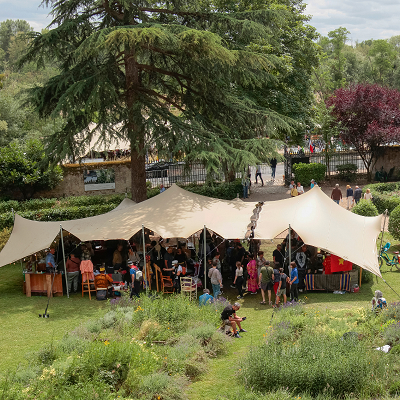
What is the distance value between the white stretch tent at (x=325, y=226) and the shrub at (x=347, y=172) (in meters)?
14.4

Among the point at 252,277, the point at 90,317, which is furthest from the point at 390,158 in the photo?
the point at 90,317

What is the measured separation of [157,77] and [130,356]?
42.1 feet

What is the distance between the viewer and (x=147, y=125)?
619 inches

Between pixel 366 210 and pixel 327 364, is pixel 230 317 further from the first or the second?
pixel 366 210

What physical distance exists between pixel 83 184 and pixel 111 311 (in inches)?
612

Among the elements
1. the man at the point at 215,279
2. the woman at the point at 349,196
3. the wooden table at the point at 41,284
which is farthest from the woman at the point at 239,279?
the woman at the point at 349,196

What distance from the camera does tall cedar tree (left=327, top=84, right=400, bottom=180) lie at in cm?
2889

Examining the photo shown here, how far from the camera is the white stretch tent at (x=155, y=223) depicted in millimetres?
13914

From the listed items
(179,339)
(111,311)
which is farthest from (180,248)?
(179,339)

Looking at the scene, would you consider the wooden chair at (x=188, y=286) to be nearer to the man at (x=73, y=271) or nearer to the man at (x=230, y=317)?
the man at (x=230, y=317)

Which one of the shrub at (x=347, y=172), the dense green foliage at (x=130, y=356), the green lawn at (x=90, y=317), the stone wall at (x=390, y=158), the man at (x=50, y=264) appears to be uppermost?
the stone wall at (x=390, y=158)

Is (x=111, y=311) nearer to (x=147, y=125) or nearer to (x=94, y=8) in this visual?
(x=147, y=125)

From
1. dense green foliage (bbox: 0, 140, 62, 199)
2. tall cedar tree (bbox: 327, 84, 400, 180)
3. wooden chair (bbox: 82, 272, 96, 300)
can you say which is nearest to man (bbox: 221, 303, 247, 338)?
wooden chair (bbox: 82, 272, 96, 300)

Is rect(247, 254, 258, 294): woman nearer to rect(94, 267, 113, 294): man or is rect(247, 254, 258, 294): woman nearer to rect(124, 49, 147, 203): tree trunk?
rect(94, 267, 113, 294): man
